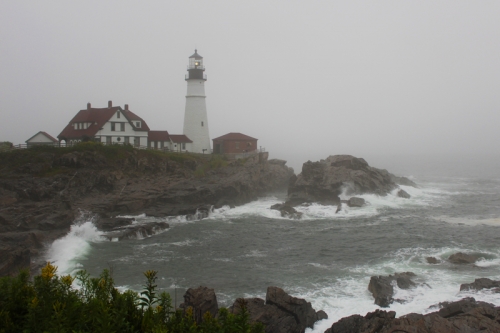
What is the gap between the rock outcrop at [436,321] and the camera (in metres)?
14.4

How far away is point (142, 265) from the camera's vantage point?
82.8 ft

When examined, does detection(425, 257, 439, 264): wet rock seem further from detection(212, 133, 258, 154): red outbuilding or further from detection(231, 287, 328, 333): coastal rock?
detection(212, 133, 258, 154): red outbuilding

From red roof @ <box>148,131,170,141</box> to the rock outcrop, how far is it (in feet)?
140

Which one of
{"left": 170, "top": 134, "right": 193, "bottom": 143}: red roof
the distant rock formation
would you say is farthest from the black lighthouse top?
the distant rock formation

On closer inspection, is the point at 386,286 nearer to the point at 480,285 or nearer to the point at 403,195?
the point at 480,285

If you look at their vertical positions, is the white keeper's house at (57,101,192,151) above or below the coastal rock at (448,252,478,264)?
above

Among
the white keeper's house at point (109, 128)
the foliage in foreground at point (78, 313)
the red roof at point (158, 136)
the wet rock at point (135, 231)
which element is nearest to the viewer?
the foliage in foreground at point (78, 313)

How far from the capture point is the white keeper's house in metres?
50.5

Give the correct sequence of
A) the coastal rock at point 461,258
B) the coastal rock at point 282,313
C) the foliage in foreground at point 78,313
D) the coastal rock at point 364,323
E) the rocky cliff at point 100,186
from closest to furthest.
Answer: the foliage in foreground at point 78,313, the coastal rock at point 364,323, the coastal rock at point 282,313, the coastal rock at point 461,258, the rocky cliff at point 100,186

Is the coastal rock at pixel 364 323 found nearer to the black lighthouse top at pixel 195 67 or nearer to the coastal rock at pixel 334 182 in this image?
the coastal rock at pixel 334 182

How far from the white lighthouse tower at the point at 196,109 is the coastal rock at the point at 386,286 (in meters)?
39.9

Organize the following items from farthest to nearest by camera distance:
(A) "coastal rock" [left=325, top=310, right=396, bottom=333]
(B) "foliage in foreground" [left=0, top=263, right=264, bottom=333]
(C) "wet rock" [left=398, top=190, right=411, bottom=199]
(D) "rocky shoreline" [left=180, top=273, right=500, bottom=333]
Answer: (C) "wet rock" [left=398, top=190, right=411, bottom=199] → (A) "coastal rock" [left=325, top=310, right=396, bottom=333] → (D) "rocky shoreline" [left=180, top=273, right=500, bottom=333] → (B) "foliage in foreground" [left=0, top=263, right=264, bottom=333]

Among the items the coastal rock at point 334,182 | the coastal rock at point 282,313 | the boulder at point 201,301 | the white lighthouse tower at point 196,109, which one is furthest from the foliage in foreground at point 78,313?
the white lighthouse tower at point 196,109

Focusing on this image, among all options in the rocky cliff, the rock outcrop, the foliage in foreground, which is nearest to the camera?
the foliage in foreground
